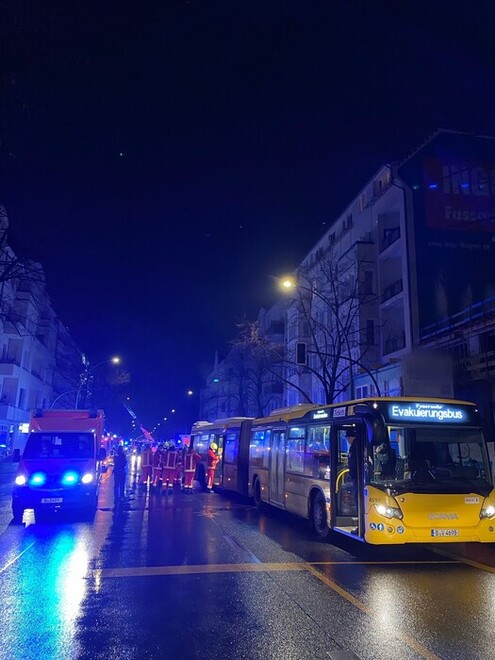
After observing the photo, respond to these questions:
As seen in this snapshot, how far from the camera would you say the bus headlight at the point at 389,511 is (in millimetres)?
9070

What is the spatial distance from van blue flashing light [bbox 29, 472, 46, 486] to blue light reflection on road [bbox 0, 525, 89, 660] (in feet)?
11.1

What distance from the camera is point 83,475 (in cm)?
1392

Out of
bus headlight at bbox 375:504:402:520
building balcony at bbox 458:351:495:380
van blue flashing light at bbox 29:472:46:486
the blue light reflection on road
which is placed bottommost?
the blue light reflection on road

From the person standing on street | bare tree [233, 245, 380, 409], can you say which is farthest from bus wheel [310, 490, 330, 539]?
bare tree [233, 245, 380, 409]

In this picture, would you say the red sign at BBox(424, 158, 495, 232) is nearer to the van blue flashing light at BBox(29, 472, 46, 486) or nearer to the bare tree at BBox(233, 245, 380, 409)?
the bare tree at BBox(233, 245, 380, 409)

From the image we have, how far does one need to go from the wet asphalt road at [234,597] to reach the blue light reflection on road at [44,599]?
0.02m

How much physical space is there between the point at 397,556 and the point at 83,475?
329 inches

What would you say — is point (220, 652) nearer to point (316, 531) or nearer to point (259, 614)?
point (259, 614)

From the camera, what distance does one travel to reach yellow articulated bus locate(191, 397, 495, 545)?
29.9 feet

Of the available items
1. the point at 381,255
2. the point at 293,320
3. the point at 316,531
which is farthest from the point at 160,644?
the point at 293,320

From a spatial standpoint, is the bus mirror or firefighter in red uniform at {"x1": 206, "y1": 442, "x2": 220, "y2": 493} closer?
the bus mirror

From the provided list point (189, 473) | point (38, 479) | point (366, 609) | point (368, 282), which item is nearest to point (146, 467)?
point (189, 473)

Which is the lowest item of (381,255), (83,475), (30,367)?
(83,475)

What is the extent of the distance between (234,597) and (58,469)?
8.47 metres
